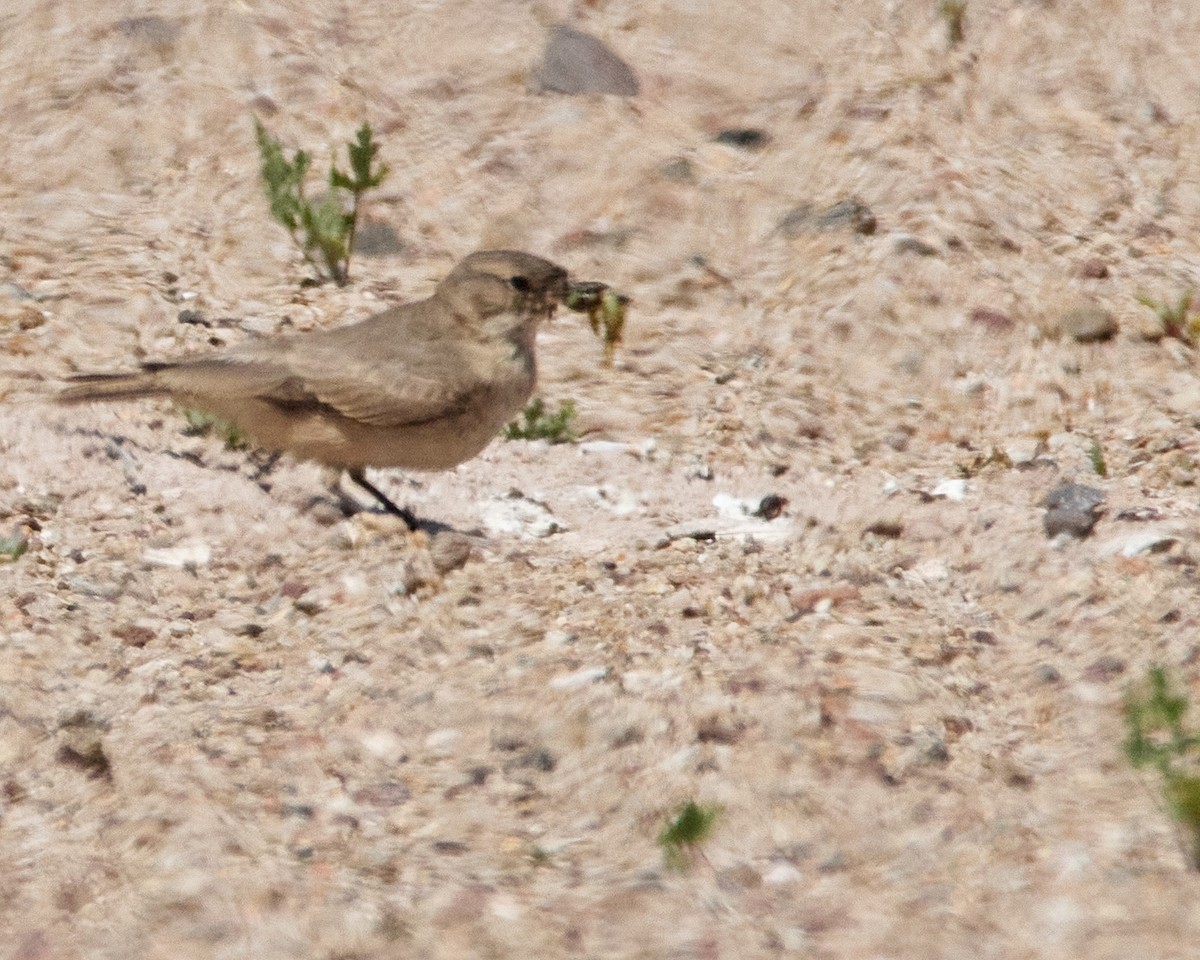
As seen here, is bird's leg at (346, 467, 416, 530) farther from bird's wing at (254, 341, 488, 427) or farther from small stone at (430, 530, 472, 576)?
bird's wing at (254, 341, 488, 427)

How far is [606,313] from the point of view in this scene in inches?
298

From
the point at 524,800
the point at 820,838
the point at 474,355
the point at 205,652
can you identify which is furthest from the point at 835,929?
the point at 474,355

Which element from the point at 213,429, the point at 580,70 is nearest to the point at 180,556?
the point at 213,429

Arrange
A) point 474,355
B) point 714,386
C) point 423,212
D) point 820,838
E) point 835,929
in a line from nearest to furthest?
1. point 835,929
2. point 820,838
3. point 474,355
4. point 714,386
5. point 423,212

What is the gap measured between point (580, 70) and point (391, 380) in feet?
9.12

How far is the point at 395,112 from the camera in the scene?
8.60m

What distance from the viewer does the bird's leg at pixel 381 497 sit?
21.5 ft

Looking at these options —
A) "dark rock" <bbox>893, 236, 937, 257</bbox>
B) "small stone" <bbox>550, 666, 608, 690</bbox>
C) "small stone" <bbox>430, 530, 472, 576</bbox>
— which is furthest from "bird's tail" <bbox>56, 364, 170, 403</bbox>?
"dark rock" <bbox>893, 236, 937, 257</bbox>

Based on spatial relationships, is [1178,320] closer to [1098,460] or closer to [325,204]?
[1098,460]

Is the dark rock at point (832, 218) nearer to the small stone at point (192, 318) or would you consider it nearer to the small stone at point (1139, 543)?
the small stone at point (1139, 543)

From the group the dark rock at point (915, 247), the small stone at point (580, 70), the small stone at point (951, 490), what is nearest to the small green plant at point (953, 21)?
the small stone at point (580, 70)

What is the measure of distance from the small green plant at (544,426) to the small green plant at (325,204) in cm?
114

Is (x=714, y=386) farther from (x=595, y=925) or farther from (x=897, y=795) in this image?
(x=595, y=925)

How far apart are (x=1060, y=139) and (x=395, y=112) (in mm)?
2887
